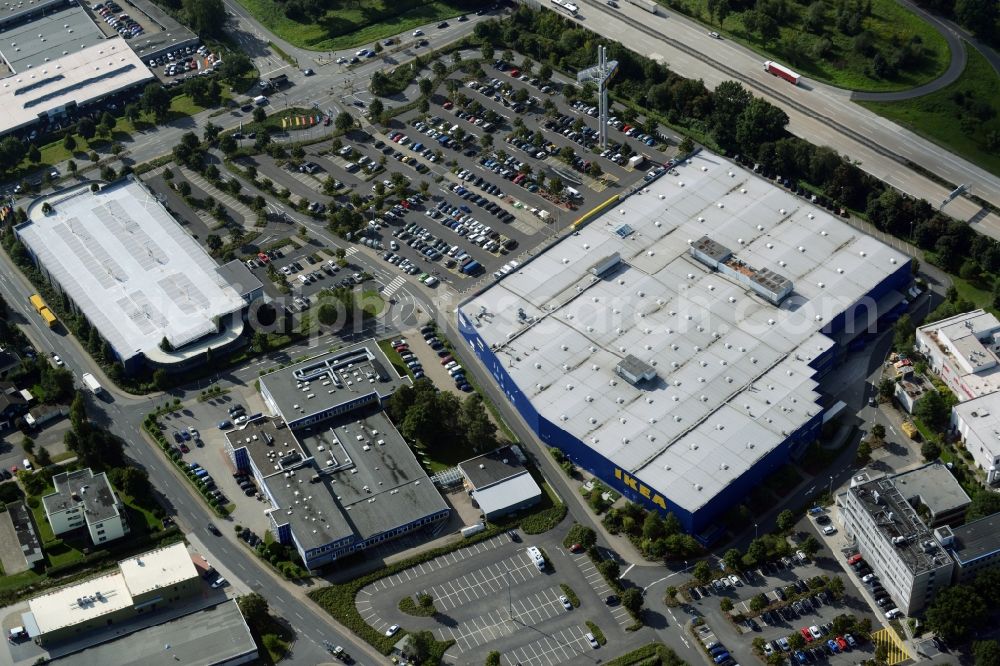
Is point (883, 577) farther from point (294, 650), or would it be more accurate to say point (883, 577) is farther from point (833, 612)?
point (294, 650)

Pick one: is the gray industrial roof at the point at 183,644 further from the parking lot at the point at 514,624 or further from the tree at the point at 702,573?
the tree at the point at 702,573

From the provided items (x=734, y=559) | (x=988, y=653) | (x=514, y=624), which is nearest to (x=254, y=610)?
(x=514, y=624)

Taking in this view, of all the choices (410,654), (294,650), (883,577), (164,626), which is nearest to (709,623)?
(883,577)

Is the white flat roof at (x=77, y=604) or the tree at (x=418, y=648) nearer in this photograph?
the tree at (x=418, y=648)

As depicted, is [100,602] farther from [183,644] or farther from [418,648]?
[418,648]

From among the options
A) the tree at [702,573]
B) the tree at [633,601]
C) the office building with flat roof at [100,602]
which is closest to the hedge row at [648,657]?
the tree at [633,601]

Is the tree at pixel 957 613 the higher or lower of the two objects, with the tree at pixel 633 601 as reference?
higher

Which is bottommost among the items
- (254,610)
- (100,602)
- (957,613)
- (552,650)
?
(100,602)
